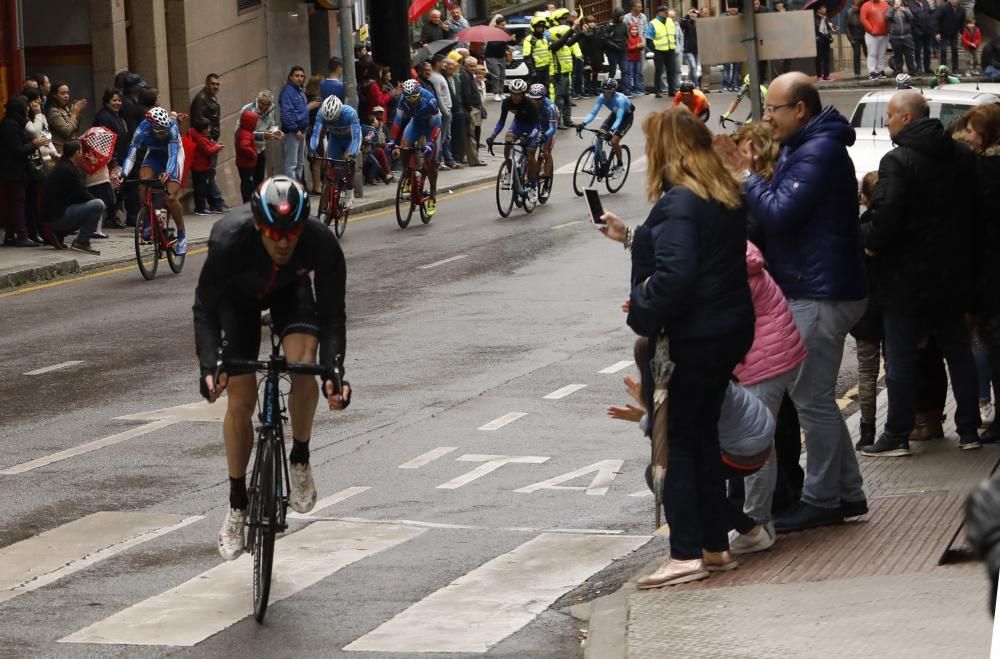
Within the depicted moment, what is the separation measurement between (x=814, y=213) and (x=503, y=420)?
4.49 meters

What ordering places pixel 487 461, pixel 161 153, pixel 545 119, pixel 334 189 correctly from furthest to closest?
pixel 545 119
pixel 334 189
pixel 161 153
pixel 487 461

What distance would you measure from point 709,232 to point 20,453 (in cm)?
578

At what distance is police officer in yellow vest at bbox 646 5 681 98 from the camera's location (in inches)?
1884

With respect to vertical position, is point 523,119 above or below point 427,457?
above

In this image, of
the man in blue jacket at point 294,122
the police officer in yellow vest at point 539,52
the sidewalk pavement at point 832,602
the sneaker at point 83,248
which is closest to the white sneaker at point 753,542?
the sidewalk pavement at point 832,602

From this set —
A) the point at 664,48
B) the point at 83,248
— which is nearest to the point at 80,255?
the point at 83,248

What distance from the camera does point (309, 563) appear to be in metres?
9.01

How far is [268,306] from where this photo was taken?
8422 millimetres

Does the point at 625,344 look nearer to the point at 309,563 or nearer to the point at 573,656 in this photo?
the point at 309,563

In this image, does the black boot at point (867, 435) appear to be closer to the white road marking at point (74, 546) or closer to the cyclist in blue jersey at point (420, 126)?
the white road marking at point (74, 546)

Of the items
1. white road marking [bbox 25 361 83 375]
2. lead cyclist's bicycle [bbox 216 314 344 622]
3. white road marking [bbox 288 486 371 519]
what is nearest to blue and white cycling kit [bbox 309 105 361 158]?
white road marking [bbox 25 361 83 375]

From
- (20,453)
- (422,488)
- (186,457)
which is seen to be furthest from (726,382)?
(20,453)

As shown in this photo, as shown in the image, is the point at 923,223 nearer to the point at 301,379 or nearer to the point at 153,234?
the point at 301,379

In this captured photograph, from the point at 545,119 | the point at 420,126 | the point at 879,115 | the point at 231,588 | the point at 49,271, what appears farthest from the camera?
the point at 545,119
